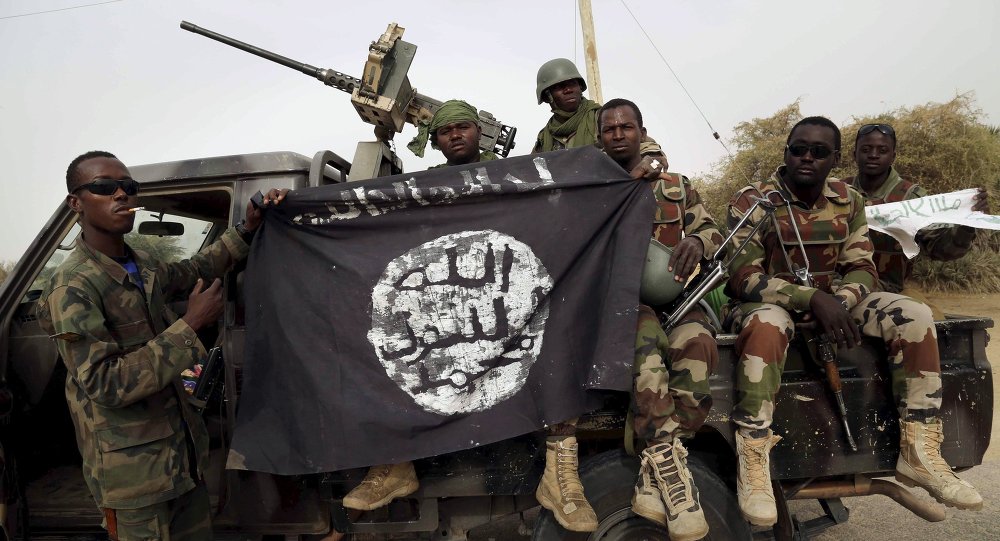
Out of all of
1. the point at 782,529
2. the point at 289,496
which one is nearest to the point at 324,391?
the point at 289,496

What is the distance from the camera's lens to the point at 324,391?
2.45 metres

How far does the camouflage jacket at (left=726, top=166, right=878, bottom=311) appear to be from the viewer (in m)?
2.88

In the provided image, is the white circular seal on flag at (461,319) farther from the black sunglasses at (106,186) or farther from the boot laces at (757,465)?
the black sunglasses at (106,186)

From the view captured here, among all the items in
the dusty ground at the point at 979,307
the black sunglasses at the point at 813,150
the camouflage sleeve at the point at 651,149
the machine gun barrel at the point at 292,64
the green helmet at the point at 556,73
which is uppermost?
the machine gun barrel at the point at 292,64

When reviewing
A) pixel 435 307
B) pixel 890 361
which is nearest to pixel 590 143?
pixel 435 307

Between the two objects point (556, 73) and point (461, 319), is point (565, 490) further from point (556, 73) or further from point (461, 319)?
point (556, 73)

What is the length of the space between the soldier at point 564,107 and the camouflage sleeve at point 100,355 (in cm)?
270

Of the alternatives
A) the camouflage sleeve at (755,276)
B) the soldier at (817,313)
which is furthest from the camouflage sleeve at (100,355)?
the camouflage sleeve at (755,276)

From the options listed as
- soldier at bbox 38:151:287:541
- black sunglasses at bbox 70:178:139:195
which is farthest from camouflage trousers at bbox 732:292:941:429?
black sunglasses at bbox 70:178:139:195

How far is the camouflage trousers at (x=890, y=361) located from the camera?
231 cm

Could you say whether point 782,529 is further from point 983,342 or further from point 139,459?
point 139,459

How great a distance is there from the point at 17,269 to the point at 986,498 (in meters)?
5.48

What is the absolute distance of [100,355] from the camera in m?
2.19

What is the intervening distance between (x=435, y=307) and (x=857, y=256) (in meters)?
2.06
